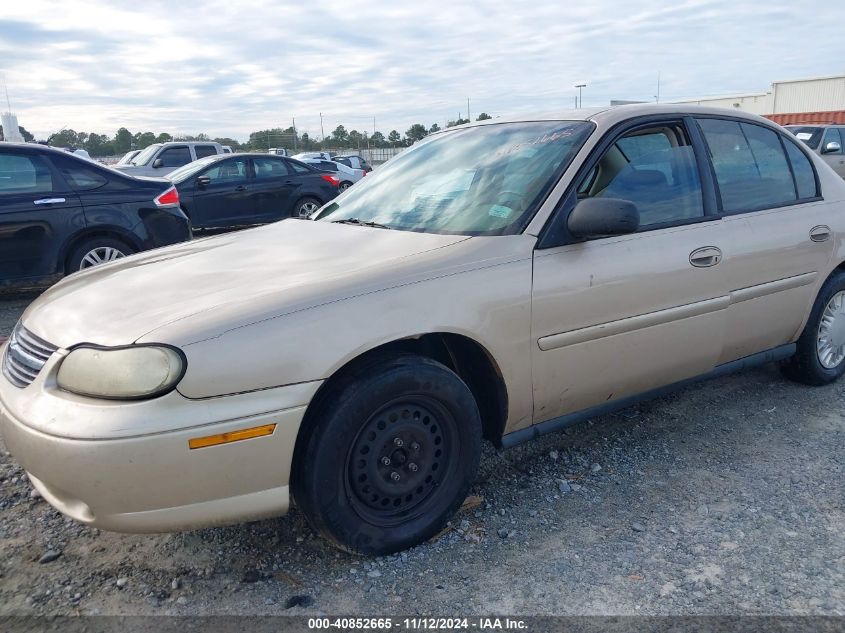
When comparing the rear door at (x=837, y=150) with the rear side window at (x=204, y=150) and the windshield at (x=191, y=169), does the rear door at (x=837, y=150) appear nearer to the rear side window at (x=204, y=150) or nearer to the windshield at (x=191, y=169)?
the windshield at (x=191, y=169)

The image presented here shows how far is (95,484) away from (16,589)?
676 millimetres

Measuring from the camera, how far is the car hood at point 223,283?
2.27m

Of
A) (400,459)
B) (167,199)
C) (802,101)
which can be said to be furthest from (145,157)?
(802,101)

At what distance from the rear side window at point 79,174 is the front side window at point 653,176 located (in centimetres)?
515

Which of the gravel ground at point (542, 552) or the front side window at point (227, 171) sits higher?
the front side window at point (227, 171)

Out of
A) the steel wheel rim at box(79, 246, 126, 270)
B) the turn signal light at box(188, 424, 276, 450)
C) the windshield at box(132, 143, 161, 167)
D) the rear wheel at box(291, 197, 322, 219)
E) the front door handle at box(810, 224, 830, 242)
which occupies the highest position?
the windshield at box(132, 143, 161, 167)

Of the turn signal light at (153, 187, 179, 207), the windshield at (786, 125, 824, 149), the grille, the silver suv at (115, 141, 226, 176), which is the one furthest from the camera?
the silver suv at (115, 141, 226, 176)

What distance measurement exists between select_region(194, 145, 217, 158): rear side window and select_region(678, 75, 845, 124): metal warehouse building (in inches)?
→ 868

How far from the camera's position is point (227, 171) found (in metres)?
11.7

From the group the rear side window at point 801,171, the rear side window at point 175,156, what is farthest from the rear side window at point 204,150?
the rear side window at point 801,171

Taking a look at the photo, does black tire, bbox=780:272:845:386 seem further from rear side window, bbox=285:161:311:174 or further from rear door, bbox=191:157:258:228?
rear side window, bbox=285:161:311:174

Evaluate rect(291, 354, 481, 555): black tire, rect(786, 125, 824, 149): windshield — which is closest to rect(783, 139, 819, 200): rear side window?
rect(291, 354, 481, 555): black tire

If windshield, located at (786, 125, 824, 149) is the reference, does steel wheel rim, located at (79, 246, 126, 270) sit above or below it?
below

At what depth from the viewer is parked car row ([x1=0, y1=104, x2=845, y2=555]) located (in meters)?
2.15
